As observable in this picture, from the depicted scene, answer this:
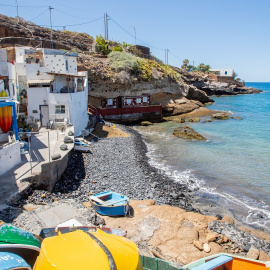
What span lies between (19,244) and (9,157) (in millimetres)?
8242

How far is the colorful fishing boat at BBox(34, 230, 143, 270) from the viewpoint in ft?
14.9

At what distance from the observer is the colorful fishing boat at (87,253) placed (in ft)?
14.9

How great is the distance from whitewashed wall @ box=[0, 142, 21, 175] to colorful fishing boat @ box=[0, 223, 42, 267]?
691 cm

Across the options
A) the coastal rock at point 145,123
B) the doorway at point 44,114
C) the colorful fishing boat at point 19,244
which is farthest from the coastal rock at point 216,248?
the coastal rock at point 145,123

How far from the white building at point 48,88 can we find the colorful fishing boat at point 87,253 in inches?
724

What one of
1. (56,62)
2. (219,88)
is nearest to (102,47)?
(56,62)

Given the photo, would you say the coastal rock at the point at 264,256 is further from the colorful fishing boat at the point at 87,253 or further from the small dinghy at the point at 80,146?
the small dinghy at the point at 80,146

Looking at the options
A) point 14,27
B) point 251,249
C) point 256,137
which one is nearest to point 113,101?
point 256,137

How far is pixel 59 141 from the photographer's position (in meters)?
19.1

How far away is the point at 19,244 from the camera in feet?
20.4

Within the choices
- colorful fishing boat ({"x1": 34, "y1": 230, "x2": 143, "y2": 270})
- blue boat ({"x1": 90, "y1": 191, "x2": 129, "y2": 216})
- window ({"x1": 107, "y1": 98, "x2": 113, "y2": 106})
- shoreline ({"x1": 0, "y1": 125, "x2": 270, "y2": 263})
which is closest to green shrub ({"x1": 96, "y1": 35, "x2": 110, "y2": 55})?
window ({"x1": 107, "y1": 98, "x2": 113, "y2": 106})

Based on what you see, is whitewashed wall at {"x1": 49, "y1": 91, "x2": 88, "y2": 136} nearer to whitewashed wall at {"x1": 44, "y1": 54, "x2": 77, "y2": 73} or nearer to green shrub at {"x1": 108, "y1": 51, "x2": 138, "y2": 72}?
whitewashed wall at {"x1": 44, "y1": 54, "x2": 77, "y2": 73}

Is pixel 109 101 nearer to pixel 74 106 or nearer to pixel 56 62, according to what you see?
pixel 56 62

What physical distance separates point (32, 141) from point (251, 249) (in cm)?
1524
